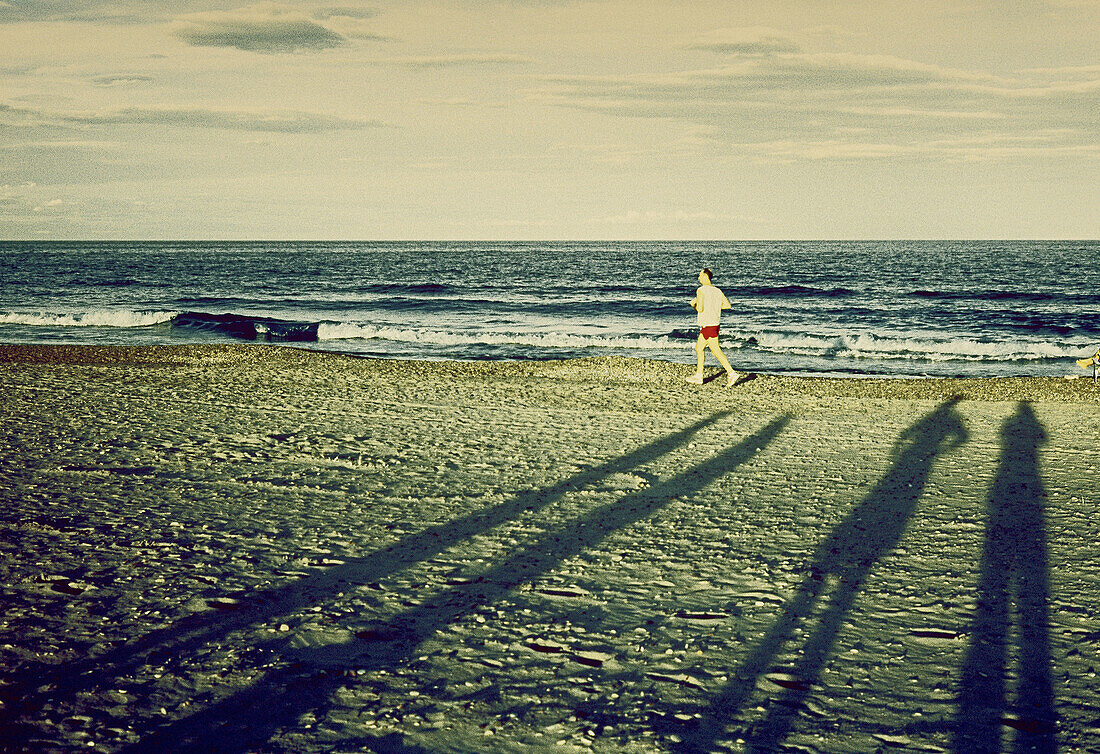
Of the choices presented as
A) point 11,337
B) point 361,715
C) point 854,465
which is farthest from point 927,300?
point 361,715

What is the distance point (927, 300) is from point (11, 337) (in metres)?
32.2

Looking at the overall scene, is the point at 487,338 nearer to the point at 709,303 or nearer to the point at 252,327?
the point at 252,327

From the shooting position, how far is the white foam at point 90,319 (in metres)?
25.4

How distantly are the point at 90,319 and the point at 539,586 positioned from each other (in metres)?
25.7

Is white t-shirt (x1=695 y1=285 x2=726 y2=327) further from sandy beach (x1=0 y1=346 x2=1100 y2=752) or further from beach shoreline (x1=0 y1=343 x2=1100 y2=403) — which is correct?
sandy beach (x1=0 y1=346 x2=1100 y2=752)

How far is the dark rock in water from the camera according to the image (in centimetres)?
2369

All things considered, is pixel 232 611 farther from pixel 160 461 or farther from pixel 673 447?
pixel 673 447

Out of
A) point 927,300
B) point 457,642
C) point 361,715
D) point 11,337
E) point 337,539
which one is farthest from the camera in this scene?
point 927,300

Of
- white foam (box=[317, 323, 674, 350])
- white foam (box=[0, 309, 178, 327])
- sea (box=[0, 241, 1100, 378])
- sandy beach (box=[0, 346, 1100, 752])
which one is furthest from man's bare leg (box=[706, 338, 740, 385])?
white foam (box=[0, 309, 178, 327])

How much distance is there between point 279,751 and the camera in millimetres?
2900

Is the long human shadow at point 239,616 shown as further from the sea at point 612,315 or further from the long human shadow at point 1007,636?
the sea at point 612,315

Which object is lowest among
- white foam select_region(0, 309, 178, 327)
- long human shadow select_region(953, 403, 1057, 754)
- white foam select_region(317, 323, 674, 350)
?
long human shadow select_region(953, 403, 1057, 754)

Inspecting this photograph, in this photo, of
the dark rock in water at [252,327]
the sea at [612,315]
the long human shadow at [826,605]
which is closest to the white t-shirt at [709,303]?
the long human shadow at [826,605]

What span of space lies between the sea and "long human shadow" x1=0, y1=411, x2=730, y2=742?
12.5m
